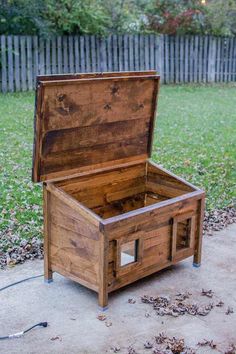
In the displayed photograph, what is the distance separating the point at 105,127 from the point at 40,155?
63 cm

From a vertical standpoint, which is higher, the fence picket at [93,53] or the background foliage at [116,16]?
the background foliage at [116,16]

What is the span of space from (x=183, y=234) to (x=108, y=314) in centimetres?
99

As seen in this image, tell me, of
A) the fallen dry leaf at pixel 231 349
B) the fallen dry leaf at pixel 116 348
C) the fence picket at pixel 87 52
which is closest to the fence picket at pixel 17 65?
the fence picket at pixel 87 52

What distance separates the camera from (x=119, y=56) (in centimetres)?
1510

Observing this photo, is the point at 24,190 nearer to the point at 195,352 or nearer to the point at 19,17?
the point at 195,352

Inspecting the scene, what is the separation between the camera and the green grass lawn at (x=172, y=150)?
209 inches

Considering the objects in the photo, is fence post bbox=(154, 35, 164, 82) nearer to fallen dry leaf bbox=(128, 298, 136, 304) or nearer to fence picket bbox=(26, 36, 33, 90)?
fence picket bbox=(26, 36, 33, 90)

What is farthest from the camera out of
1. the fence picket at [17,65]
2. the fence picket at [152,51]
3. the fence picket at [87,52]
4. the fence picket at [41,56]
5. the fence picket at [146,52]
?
the fence picket at [152,51]

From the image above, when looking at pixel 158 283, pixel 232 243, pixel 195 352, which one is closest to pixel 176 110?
pixel 232 243

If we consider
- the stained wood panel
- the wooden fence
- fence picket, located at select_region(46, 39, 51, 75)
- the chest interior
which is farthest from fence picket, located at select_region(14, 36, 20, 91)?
the stained wood panel

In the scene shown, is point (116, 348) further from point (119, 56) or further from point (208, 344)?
point (119, 56)

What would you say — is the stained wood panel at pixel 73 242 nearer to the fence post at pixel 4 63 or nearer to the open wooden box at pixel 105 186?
the open wooden box at pixel 105 186

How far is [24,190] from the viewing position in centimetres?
580

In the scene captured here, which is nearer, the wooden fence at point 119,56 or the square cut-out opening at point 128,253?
the square cut-out opening at point 128,253
